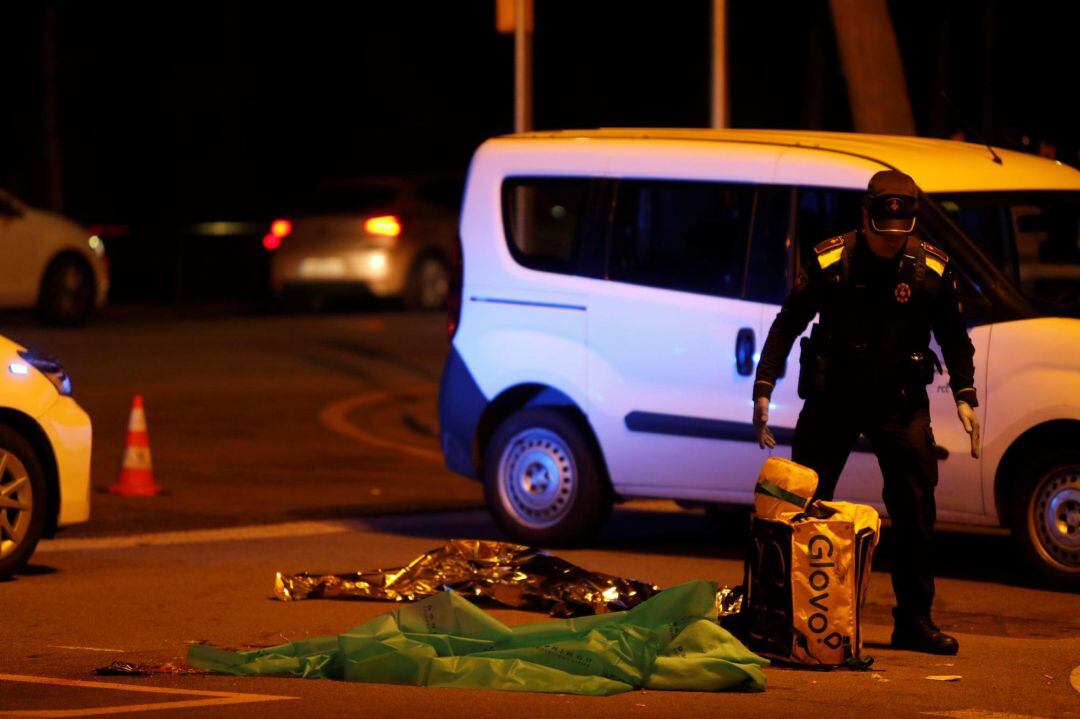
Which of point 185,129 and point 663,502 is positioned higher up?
point 185,129

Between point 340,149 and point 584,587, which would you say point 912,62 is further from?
point 584,587

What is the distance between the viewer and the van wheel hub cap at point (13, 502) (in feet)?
32.5

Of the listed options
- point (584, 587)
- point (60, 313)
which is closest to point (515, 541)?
point (584, 587)

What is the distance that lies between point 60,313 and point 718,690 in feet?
52.0

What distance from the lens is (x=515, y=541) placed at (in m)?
11.2

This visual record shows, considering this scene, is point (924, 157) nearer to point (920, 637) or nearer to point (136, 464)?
point (920, 637)

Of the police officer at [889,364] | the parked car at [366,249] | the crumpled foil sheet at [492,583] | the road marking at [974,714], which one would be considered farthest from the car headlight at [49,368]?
the parked car at [366,249]

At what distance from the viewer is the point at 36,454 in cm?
1016

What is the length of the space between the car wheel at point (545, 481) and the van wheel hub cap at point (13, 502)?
240cm

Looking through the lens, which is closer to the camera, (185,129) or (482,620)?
(482,620)

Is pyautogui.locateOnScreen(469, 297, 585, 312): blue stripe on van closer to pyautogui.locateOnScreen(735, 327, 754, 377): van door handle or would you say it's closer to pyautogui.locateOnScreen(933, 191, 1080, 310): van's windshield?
pyautogui.locateOnScreen(735, 327, 754, 377): van door handle

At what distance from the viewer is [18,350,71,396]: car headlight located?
10.2m

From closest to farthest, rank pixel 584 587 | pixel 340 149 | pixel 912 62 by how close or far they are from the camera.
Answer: pixel 584 587 → pixel 340 149 → pixel 912 62

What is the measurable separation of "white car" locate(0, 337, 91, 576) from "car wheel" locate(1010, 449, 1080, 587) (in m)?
4.15
